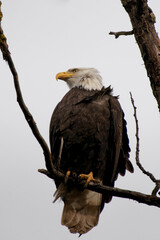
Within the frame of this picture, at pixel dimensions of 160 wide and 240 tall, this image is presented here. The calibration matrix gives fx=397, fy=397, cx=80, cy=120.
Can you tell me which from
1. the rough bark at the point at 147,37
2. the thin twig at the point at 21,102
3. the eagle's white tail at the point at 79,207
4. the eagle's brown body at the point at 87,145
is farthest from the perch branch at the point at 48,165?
the eagle's white tail at the point at 79,207

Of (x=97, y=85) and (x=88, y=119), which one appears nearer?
(x=88, y=119)

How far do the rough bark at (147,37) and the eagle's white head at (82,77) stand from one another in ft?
5.37

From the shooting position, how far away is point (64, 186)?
186 inches

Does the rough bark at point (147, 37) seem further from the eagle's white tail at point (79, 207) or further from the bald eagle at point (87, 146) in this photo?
the eagle's white tail at point (79, 207)

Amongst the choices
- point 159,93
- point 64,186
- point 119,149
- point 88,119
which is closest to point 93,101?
point 88,119

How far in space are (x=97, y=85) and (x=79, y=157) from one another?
1.19 m

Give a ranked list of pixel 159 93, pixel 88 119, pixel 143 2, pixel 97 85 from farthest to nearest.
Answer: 1. pixel 97 85
2. pixel 88 119
3. pixel 143 2
4. pixel 159 93

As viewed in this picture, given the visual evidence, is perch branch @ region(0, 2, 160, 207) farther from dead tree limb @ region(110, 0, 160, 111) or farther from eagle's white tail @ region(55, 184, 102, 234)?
eagle's white tail @ region(55, 184, 102, 234)

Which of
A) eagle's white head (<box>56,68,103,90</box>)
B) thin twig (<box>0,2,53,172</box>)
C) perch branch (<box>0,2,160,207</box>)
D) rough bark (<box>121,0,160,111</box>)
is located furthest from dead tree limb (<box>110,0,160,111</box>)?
eagle's white head (<box>56,68,103,90</box>)

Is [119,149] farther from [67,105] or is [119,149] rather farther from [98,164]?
[67,105]

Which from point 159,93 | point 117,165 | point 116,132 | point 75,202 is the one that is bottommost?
point 75,202

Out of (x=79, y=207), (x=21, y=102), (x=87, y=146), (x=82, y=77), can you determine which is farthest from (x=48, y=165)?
(x=82, y=77)

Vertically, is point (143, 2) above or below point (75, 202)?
above

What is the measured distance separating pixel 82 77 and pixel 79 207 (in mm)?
1791
